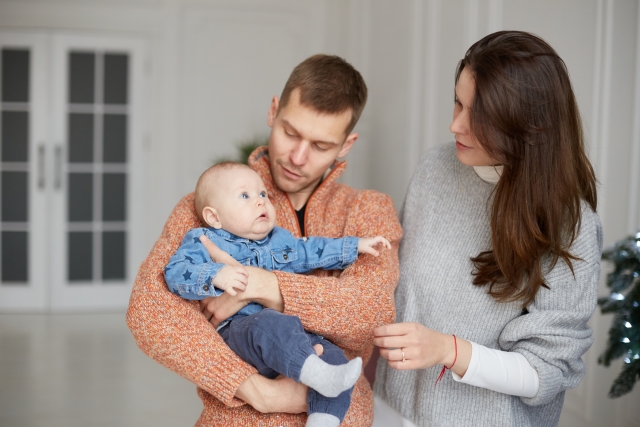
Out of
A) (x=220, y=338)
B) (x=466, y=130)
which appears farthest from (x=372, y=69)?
(x=220, y=338)

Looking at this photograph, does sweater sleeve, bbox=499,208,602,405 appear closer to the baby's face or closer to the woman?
the woman

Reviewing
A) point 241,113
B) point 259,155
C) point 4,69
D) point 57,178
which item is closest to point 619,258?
point 259,155

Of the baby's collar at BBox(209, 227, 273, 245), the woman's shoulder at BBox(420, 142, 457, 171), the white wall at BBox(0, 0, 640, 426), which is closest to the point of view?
the baby's collar at BBox(209, 227, 273, 245)

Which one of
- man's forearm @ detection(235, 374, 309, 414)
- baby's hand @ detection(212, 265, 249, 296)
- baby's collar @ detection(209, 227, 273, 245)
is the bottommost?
man's forearm @ detection(235, 374, 309, 414)

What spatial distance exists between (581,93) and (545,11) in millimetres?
372

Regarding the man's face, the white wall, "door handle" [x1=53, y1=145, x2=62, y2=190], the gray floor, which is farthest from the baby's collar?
"door handle" [x1=53, y1=145, x2=62, y2=190]

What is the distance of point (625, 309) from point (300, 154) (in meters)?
0.90

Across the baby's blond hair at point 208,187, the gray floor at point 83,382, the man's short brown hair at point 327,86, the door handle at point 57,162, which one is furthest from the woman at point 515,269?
the door handle at point 57,162

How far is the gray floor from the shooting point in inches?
125

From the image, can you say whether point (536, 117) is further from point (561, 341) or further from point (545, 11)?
point (545, 11)

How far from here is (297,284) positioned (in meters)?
1.39

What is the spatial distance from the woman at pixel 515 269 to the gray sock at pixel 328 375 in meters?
0.13

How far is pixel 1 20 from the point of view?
517 cm

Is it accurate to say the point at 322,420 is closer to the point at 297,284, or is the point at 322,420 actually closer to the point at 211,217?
the point at 297,284
